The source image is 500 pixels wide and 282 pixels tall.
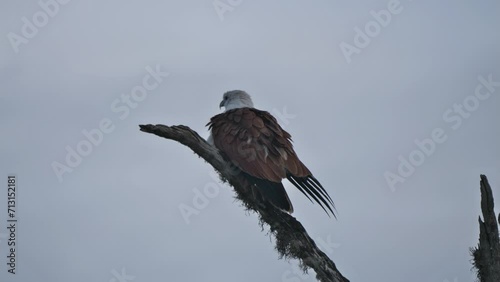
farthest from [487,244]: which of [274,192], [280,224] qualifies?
[274,192]

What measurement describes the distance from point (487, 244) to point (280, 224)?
7.00 ft

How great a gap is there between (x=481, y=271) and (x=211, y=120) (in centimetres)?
366

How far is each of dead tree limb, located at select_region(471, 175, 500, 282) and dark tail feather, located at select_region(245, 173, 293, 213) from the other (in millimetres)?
1950

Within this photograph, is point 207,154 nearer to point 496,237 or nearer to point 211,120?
point 211,120

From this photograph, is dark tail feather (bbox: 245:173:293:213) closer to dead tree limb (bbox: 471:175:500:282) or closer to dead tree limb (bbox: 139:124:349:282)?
dead tree limb (bbox: 139:124:349:282)

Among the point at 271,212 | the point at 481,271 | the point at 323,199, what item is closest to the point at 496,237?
the point at 481,271

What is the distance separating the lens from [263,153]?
782 centimetres

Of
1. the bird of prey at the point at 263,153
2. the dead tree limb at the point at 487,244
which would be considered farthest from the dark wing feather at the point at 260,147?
the dead tree limb at the point at 487,244

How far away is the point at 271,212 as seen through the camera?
7.43 m

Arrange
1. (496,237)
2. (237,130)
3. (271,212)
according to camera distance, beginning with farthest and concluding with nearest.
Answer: (237,130) → (271,212) → (496,237)

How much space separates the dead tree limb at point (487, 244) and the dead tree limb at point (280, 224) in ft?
4.74

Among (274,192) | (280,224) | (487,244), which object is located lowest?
(487,244)

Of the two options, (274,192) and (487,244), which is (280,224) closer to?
(274,192)

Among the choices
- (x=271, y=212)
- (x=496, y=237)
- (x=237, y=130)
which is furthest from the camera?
(x=237, y=130)
